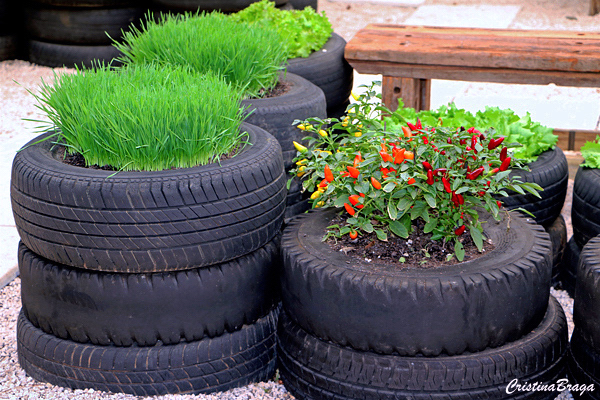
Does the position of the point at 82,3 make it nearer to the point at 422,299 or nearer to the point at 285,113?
the point at 285,113

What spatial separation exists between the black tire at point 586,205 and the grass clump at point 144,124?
1.62 m

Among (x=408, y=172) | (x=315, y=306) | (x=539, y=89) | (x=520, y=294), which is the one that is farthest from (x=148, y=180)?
(x=539, y=89)

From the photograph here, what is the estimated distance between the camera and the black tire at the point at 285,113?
313 centimetres

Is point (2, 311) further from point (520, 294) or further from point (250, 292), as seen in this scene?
point (520, 294)

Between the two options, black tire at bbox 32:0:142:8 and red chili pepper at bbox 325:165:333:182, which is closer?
red chili pepper at bbox 325:165:333:182

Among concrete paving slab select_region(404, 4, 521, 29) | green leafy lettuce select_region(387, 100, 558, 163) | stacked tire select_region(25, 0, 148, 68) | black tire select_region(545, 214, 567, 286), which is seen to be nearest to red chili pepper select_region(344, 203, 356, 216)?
green leafy lettuce select_region(387, 100, 558, 163)

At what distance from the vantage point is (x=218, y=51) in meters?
3.25

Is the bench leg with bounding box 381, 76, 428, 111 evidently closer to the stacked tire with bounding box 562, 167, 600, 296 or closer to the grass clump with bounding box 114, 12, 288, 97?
the grass clump with bounding box 114, 12, 288, 97

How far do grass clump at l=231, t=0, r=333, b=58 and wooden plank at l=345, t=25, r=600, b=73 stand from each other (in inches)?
9.4

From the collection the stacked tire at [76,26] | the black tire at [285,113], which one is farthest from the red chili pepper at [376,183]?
the stacked tire at [76,26]

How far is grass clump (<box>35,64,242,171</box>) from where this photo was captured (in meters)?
2.33

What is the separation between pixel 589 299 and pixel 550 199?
113 cm

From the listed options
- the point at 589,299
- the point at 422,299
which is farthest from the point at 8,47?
the point at 589,299

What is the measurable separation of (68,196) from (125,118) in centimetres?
35
